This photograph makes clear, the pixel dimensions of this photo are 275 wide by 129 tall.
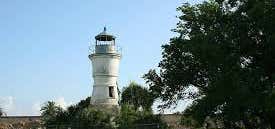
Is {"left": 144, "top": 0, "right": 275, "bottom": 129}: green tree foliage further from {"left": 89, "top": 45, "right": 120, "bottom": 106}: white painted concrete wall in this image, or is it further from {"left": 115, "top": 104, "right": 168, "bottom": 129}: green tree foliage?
{"left": 89, "top": 45, "right": 120, "bottom": 106}: white painted concrete wall

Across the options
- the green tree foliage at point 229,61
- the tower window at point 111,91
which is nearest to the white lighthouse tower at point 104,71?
the tower window at point 111,91

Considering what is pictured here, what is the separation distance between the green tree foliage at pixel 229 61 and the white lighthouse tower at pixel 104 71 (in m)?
19.6

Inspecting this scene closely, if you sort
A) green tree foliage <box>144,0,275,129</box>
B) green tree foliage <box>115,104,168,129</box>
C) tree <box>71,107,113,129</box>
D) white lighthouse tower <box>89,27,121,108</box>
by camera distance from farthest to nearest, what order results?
white lighthouse tower <box>89,27,121,108</box>, tree <box>71,107,113,129</box>, green tree foliage <box>115,104,168,129</box>, green tree foliage <box>144,0,275,129</box>

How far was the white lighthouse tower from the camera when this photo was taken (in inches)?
2008

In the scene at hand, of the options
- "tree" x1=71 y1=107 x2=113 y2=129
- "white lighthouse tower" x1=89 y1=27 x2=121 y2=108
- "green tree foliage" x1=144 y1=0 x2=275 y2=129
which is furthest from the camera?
"white lighthouse tower" x1=89 y1=27 x2=121 y2=108

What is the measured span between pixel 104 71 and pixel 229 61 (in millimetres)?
25278

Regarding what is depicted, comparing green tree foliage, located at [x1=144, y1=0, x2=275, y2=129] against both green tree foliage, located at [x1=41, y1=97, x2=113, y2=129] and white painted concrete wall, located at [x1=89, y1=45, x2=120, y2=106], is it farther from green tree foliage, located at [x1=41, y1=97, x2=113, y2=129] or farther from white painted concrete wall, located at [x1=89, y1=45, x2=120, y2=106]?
white painted concrete wall, located at [x1=89, y1=45, x2=120, y2=106]

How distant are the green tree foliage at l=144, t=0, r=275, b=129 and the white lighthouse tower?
1963 cm

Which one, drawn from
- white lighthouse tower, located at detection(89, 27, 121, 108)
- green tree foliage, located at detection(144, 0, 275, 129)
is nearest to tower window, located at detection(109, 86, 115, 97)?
white lighthouse tower, located at detection(89, 27, 121, 108)

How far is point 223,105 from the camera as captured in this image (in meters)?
27.3

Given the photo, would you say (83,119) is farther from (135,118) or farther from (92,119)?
(135,118)

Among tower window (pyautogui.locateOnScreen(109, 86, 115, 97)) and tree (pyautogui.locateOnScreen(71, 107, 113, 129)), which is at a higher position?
tower window (pyautogui.locateOnScreen(109, 86, 115, 97))

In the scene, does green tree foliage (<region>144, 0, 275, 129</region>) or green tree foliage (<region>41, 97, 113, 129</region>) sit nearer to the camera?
green tree foliage (<region>144, 0, 275, 129</region>)

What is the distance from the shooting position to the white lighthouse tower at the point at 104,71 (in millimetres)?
51000
